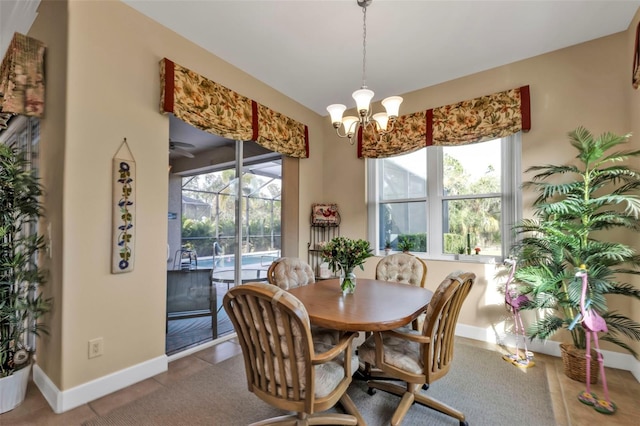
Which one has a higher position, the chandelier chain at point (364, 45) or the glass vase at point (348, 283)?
the chandelier chain at point (364, 45)

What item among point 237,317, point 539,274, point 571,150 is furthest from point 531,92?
point 237,317

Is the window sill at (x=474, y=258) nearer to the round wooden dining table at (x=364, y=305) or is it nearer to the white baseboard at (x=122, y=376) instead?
the white baseboard at (x=122, y=376)

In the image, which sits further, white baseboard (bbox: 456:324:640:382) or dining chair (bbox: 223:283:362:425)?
white baseboard (bbox: 456:324:640:382)

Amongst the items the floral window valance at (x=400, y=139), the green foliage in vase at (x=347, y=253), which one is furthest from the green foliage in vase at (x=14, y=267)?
the floral window valance at (x=400, y=139)

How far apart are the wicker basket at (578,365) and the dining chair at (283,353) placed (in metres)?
2.10

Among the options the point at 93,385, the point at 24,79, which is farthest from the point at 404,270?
the point at 24,79

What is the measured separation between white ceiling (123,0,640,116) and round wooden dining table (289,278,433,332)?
231 cm

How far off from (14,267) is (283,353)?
211 cm

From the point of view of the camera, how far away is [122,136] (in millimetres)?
2264

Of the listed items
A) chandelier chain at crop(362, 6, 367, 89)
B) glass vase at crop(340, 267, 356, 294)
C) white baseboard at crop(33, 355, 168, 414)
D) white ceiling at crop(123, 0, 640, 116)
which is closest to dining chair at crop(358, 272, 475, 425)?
glass vase at crop(340, 267, 356, 294)

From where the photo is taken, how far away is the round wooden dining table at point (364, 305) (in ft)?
5.06

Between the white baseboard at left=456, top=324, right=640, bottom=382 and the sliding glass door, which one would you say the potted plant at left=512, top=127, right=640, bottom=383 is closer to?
the white baseboard at left=456, top=324, right=640, bottom=382

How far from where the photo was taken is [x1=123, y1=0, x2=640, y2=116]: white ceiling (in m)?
2.29

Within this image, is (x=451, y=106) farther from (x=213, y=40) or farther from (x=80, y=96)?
(x=80, y=96)
